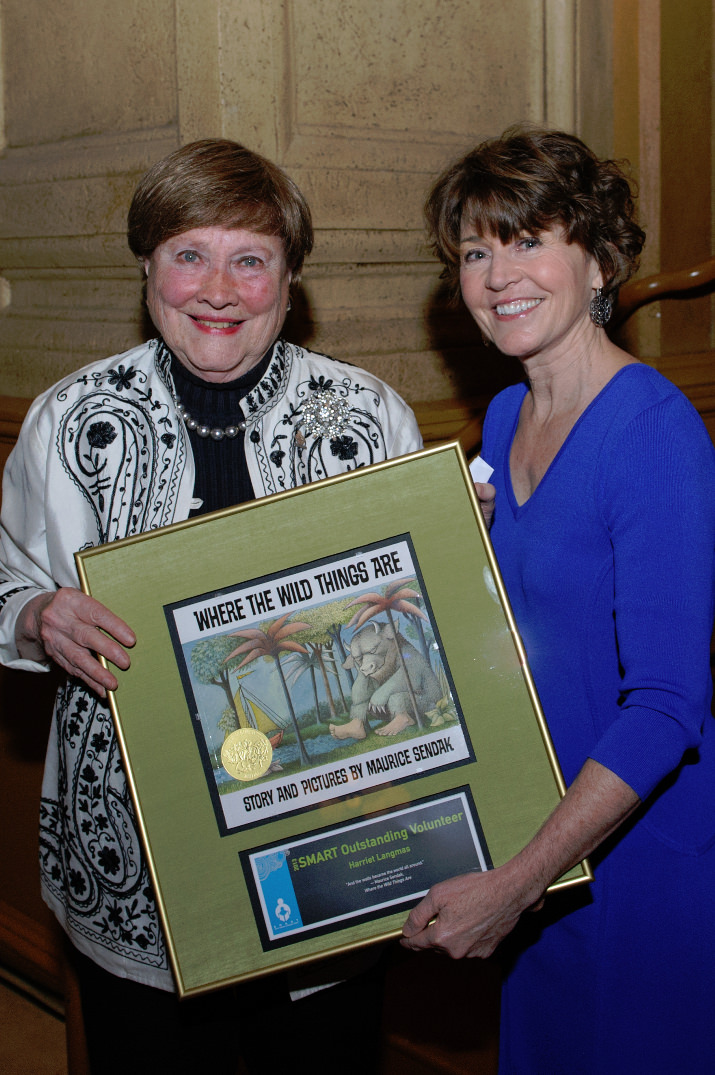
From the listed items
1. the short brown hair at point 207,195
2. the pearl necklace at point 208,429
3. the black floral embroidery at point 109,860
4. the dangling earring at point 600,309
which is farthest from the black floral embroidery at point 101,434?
the dangling earring at point 600,309

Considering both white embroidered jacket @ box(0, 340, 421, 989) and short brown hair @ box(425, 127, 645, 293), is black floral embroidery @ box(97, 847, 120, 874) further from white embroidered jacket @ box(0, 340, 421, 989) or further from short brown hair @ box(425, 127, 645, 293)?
short brown hair @ box(425, 127, 645, 293)

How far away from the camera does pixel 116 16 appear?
240cm

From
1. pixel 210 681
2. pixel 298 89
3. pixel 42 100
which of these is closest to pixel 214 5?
pixel 298 89

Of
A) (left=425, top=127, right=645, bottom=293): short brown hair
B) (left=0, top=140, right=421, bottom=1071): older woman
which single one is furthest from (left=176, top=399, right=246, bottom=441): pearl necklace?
(left=425, top=127, right=645, bottom=293): short brown hair

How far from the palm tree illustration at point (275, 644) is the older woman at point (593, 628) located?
344mm

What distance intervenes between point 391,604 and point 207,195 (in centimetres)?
70

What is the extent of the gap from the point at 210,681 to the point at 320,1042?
78 cm

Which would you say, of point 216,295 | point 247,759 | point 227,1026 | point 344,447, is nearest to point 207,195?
point 216,295

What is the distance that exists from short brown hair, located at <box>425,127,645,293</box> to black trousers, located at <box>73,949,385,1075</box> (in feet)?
4.17

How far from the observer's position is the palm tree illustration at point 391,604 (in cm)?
135

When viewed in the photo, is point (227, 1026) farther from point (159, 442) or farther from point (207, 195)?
point (207, 195)

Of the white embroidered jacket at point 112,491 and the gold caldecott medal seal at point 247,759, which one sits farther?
the white embroidered jacket at point 112,491

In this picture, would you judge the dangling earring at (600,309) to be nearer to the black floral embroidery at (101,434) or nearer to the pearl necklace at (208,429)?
the pearl necklace at (208,429)

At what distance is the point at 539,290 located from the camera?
152cm
